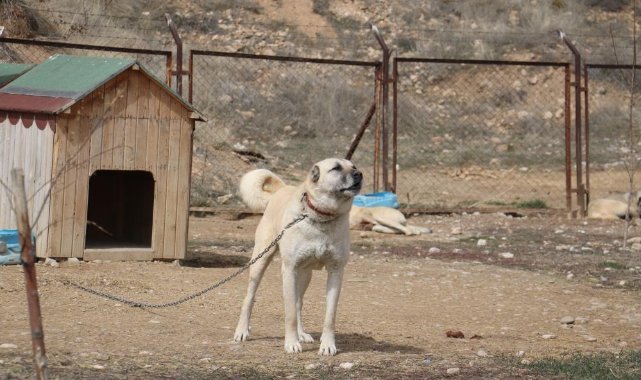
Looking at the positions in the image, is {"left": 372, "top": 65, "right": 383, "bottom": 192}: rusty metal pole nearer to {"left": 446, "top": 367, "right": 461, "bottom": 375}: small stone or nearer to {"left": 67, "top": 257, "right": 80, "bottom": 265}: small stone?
{"left": 67, "top": 257, "right": 80, "bottom": 265}: small stone

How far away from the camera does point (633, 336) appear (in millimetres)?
7820

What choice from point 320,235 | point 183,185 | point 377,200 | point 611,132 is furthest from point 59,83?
point 611,132

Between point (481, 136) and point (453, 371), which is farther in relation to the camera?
point (481, 136)

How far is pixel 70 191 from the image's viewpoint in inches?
390

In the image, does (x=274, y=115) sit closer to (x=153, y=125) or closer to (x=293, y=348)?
(x=153, y=125)

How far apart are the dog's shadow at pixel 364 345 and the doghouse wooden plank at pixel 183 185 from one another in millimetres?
3339

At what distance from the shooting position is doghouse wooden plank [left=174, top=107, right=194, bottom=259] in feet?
34.4

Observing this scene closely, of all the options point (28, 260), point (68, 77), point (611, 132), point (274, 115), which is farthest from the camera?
point (611, 132)

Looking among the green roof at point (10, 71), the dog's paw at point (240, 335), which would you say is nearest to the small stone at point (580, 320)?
the dog's paw at point (240, 335)

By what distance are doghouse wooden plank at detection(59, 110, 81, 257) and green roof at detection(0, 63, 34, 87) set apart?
4.04 feet

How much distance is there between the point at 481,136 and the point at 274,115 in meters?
4.80

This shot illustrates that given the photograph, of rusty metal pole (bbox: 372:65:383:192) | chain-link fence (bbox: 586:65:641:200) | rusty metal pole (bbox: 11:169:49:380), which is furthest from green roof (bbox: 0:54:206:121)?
chain-link fence (bbox: 586:65:641:200)

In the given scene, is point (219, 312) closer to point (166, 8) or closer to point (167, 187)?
point (167, 187)

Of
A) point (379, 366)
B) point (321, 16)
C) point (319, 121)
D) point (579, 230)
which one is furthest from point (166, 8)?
point (379, 366)
